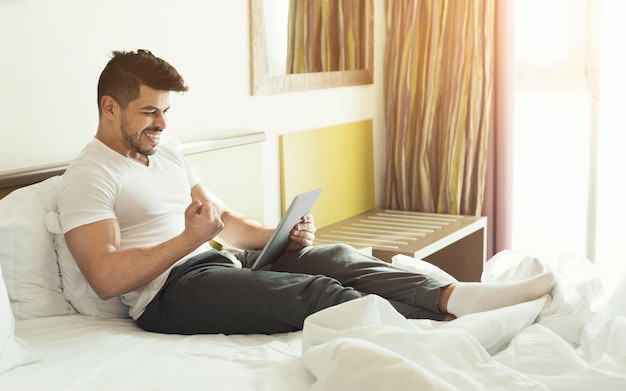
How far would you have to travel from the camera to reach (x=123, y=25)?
2521mm

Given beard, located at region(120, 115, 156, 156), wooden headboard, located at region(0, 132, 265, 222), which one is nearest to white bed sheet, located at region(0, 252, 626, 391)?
beard, located at region(120, 115, 156, 156)

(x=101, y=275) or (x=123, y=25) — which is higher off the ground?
(x=123, y=25)

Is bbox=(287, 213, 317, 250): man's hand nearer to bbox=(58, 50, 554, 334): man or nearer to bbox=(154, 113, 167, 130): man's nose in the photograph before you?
bbox=(58, 50, 554, 334): man

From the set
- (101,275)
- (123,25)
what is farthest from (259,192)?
(101,275)

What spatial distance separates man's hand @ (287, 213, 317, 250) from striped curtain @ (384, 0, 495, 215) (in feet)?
5.49

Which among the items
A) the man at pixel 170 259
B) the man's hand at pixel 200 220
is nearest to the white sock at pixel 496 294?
the man at pixel 170 259

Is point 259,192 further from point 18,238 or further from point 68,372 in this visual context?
point 68,372

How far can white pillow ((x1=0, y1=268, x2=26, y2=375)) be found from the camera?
1.65m

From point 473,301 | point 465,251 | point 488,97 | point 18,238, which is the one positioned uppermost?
point 488,97

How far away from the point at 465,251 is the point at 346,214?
21.7 inches

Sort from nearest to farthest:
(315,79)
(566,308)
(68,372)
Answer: (68,372) < (566,308) < (315,79)

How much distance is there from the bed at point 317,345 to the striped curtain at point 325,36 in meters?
1.43

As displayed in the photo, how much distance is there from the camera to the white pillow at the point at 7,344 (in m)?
1.65

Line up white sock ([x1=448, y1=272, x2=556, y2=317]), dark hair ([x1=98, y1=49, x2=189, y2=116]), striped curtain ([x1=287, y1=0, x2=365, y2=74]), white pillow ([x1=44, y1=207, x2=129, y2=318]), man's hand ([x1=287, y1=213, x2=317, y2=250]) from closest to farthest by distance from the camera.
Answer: white sock ([x1=448, y1=272, x2=556, y2=317]) → white pillow ([x1=44, y1=207, x2=129, y2=318]) → dark hair ([x1=98, y1=49, x2=189, y2=116]) → man's hand ([x1=287, y1=213, x2=317, y2=250]) → striped curtain ([x1=287, y1=0, x2=365, y2=74])
